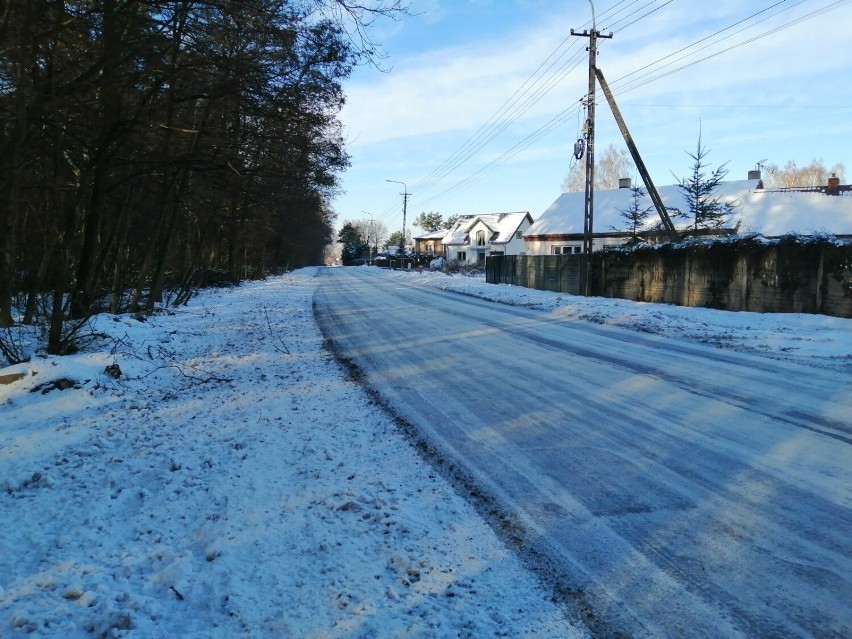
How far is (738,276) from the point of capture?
1741 centimetres

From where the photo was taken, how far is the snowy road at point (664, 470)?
3.00 m

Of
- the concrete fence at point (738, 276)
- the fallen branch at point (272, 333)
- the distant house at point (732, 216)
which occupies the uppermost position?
the distant house at point (732, 216)

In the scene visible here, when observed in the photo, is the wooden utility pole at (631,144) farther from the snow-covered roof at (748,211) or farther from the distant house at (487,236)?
the distant house at (487,236)

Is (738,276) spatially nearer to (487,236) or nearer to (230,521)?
(230,521)

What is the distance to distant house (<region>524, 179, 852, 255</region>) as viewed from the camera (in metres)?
32.6

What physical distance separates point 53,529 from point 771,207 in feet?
135

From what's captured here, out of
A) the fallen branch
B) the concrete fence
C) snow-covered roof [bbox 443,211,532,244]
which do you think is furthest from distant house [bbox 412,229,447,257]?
the fallen branch

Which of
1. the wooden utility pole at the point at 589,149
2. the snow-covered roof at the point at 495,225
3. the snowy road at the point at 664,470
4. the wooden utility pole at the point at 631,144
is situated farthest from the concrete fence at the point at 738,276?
the snow-covered roof at the point at 495,225

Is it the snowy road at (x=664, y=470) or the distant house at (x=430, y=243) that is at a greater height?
the distant house at (x=430, y=243)

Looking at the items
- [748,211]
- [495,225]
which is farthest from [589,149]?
[495,225]

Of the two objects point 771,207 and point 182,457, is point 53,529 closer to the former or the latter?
point 182,457

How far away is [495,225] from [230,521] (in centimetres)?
7418

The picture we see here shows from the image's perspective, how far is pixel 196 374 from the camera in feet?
27.7

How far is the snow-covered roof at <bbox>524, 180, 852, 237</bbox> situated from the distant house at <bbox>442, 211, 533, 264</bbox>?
21349 millimetres
